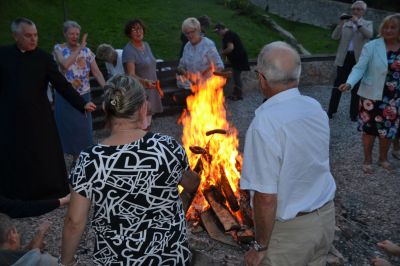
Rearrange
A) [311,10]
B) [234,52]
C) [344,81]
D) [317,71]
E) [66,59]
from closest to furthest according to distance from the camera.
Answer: [66,59] < [344,81] < [234,52] < [317,71] < [311,10]

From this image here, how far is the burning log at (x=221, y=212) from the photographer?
4.28 meters

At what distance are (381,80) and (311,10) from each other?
19.2 meters

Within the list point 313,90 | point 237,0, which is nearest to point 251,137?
point 313,90

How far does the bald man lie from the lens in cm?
239

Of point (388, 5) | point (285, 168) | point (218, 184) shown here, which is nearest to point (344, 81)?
point (218, 184)

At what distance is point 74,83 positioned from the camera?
19.7 feet

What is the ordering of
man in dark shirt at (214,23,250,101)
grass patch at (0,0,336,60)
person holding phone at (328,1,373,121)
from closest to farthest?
person holding phone at (328,1,373,121) → man in dark shirt at (214,23,250,101) → grass patch at (0,0,336,60)

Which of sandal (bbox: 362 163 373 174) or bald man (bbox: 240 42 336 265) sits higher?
bald man (bbox: 240 42 336 265)

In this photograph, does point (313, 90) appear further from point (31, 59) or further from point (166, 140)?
point (166, 140)

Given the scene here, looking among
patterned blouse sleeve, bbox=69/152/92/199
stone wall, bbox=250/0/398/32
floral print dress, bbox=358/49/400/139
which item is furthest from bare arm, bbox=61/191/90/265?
stone wall, bbox=250/0/398/32

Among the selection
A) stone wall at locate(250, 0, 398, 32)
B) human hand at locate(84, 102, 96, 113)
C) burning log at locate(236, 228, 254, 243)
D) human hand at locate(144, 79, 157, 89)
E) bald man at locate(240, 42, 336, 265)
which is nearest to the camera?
bald man at locate(240, 42, 336, 265)

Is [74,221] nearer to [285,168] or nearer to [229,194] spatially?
[285,168]

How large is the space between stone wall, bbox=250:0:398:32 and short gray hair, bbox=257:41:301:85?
21862 millimetres

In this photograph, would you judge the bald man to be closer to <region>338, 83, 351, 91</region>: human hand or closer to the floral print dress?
<region>338, 83, 351, 91</region>: human hand
